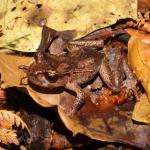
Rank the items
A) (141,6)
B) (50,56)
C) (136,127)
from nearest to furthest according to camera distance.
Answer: (136,127), (50,56), (141,6)

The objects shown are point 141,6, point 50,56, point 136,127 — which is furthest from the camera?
point 141,6

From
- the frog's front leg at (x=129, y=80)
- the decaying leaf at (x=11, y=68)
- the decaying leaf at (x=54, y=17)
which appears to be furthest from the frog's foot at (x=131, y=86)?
the decaying leaf at (x=11, y=68)

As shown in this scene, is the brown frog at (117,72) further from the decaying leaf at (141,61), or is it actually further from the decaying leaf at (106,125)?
the decaying leaf at (106,125)

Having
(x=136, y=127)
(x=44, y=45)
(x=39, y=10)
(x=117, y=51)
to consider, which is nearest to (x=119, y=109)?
(x=136, y=127)

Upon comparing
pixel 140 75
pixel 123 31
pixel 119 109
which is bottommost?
pixel 119 109

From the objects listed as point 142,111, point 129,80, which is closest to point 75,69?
point 129,80

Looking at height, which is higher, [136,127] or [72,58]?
[72,58]

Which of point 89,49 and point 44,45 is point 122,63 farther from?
point 44,45

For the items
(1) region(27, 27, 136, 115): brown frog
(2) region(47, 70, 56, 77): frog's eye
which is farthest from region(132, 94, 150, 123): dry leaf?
(2) region(47, 70, 56, 77): frog's eye

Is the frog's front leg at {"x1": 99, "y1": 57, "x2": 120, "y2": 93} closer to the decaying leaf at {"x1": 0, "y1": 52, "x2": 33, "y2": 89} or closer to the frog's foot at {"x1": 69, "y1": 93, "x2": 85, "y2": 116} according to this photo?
the frog's foot at {"x1": 69, "y1": 93, "x2": 85, "y2": 116}
